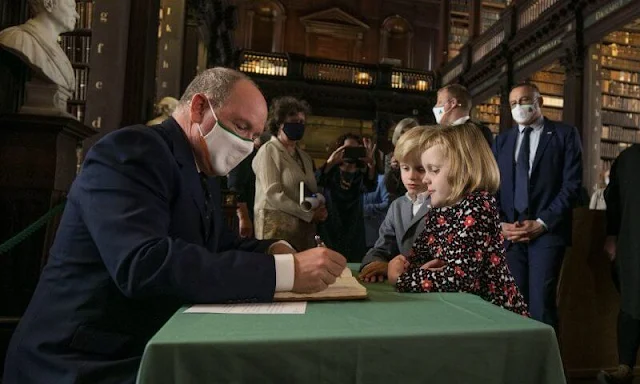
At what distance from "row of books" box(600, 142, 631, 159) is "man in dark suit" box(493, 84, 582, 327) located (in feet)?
19.8

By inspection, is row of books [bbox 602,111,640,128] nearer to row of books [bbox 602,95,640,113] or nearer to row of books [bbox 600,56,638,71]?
row of books [bbox 602,95,640,113]

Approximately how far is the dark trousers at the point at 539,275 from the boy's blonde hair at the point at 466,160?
141 cm

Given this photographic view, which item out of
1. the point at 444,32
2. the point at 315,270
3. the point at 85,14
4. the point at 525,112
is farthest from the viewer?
the point at 444,32

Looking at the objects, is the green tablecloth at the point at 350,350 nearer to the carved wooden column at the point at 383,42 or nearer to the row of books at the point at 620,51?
the row of books at the point at 620,51

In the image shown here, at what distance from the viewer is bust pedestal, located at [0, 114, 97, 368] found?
2641 mm

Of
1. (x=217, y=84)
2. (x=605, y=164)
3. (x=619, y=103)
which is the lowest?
(x=217, y=84)

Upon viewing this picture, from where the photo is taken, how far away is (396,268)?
148 centimetres

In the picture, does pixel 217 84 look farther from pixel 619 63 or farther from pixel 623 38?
pixel 619 63

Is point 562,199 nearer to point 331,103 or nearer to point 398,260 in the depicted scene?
point 398,260

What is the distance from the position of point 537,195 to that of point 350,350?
245 centimetres

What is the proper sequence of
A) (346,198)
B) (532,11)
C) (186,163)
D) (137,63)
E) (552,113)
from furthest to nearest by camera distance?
(552,113), (532,11), (137,63), (346,198), (186,163)

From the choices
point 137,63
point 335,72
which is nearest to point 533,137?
point 137,63

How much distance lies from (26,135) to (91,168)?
193 centimetres

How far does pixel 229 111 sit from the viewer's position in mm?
1350
